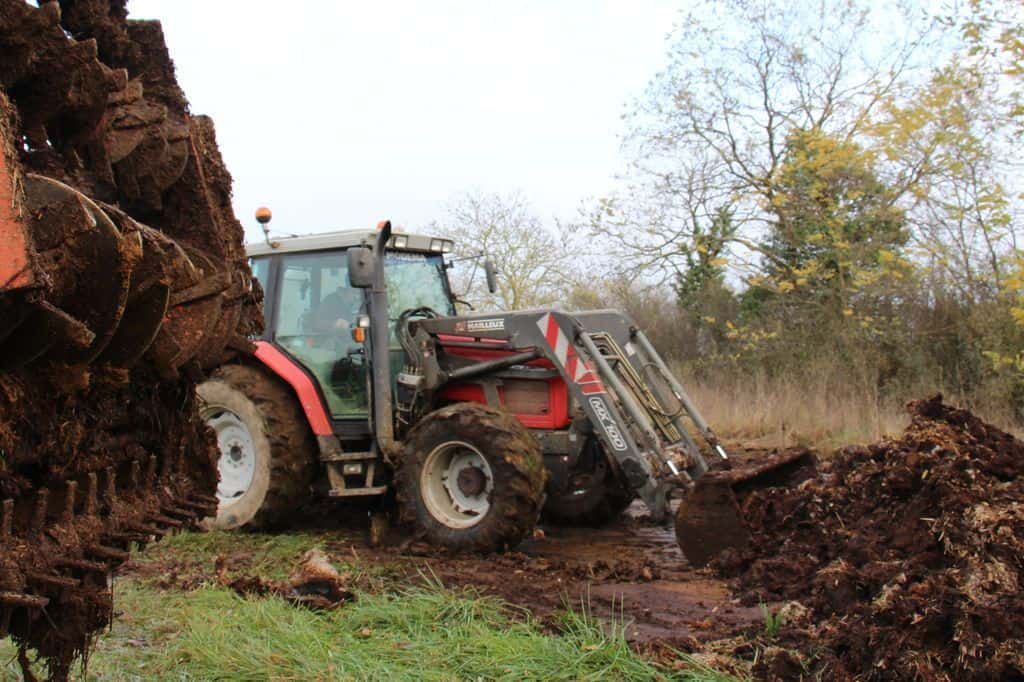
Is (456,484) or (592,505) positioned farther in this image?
(592,505)

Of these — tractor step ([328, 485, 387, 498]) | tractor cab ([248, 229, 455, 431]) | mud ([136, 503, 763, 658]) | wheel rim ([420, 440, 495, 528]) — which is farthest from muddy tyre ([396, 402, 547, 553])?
tractor cab ([248, 229, 455, 431])

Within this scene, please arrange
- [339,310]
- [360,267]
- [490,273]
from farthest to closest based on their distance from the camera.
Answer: [490,273], [339,310], [360,267]

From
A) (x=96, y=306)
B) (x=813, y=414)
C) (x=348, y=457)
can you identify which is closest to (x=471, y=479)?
(x=348, y=457)

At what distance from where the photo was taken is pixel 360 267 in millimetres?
6637

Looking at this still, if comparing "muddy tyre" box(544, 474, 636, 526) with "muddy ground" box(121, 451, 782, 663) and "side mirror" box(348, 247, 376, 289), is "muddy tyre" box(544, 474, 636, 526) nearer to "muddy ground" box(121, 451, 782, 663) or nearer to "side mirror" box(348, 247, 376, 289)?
"muddy ground" box(121, 451, 782, 663)

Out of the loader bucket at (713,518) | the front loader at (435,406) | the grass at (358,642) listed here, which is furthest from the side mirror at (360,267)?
the loader bucket at (713,518)

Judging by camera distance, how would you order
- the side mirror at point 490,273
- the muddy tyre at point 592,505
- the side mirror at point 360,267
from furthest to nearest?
the side mirror at point 490,273 < the muddy tyre at point 592,505 < the side mirror at point 360,267

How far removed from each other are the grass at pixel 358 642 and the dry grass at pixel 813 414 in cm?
569

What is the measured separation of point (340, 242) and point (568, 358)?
215 centimetres

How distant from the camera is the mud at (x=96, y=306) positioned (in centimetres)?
217

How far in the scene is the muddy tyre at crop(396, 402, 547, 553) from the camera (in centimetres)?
615

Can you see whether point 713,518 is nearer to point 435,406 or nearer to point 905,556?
point 905,556

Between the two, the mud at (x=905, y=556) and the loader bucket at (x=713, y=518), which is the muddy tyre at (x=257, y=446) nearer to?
the loader bucket at (x=713, y=518)

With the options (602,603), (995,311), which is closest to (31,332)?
(602,603)
